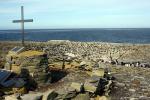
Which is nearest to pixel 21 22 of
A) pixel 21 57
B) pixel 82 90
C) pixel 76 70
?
pixel 21 57

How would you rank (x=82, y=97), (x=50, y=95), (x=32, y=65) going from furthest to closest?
(x=32, y=65) → (x=82, y=97) → (x=50, y=95)


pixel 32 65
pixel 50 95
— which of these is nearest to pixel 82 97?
pixel 50 95

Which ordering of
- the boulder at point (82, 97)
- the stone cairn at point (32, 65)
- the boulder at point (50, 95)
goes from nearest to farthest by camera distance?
1. the boulder at point (50, 95)
2. the boulder at point (82, 97)
3. the stone cairn at point (32, 65)

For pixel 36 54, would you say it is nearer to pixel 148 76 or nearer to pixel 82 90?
pixel 82 90

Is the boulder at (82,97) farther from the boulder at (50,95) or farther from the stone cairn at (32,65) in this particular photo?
the stone cairn at (32,65)

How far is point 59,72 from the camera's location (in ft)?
69.9

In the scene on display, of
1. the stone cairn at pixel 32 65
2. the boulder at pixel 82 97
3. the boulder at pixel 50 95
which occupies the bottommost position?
the boulder at pixel 82 97

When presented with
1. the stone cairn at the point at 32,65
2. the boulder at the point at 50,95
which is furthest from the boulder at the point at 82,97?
the stone cairn at the point at 32,65

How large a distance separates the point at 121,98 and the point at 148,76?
6154 mm

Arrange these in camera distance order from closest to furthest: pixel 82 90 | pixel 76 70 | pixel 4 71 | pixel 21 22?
Answer: 1. pixel 82 90
2. pixel 4 71
3. pixel 21 22
4. pixel 76 70

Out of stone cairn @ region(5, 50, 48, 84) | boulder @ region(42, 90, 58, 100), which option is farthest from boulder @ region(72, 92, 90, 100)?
stone cairn @ region(5, 50, 48, 84)

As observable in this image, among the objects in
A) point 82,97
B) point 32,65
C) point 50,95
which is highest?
point 32,65

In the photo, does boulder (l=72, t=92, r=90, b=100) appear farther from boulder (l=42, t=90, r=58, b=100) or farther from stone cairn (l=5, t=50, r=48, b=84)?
stone cairn (l=5, t=50, r=48, b=84)

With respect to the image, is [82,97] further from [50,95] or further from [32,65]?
[32,65]
